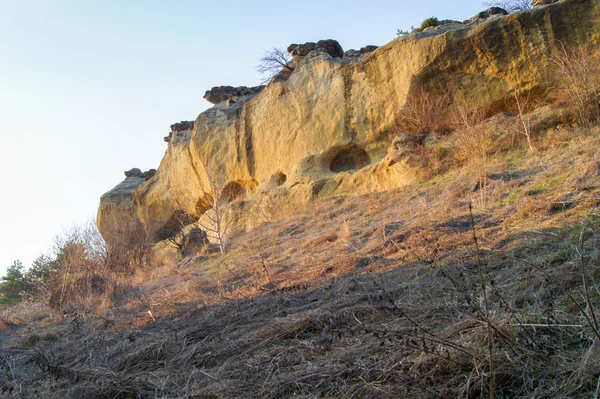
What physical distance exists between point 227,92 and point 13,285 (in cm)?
1289

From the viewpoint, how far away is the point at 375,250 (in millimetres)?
6699

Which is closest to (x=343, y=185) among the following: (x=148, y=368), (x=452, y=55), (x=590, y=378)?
(x=452, y=55)

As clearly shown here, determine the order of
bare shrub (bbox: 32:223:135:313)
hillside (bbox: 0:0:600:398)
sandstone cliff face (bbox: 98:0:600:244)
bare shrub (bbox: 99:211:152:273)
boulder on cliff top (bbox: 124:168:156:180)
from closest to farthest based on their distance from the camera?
1. hillside (bbox: 0:0:600:398)
2. bare shrub (bbox: 32:223:135:313)
3. sandstone cliff face (bbox: 98:0:600:244)
4. bare shrub (bbox: 99:211:152:273)
5. boulder on cliff top (bbox: 124:168:156:180)

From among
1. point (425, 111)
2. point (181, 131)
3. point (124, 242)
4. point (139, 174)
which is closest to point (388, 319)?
point (425, 111)

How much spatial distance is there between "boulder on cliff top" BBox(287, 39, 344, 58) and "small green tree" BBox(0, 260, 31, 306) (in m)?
14.3

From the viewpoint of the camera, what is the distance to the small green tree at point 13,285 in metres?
19.9

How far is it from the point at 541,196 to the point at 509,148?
5.79m

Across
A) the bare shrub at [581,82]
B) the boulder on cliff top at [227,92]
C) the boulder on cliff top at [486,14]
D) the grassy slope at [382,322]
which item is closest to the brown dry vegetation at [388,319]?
the grassy slope at [382,322]

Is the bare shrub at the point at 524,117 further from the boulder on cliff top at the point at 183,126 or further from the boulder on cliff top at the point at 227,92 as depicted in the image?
the boulder on cliff top at the point at 183,126

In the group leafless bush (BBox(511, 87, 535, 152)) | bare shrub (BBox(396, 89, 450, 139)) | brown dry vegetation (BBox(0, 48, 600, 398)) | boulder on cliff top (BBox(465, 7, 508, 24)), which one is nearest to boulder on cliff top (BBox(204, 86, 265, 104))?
bare shrub (BBox(396, 89, 450, 139))

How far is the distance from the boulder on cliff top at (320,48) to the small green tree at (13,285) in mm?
14299

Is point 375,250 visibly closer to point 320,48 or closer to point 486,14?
point 486,14

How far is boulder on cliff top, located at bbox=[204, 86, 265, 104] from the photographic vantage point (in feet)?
73.7

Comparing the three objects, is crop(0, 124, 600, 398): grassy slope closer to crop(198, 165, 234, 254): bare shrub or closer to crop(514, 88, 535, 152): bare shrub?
crop(514, 88, 535, 152): bare shrub
